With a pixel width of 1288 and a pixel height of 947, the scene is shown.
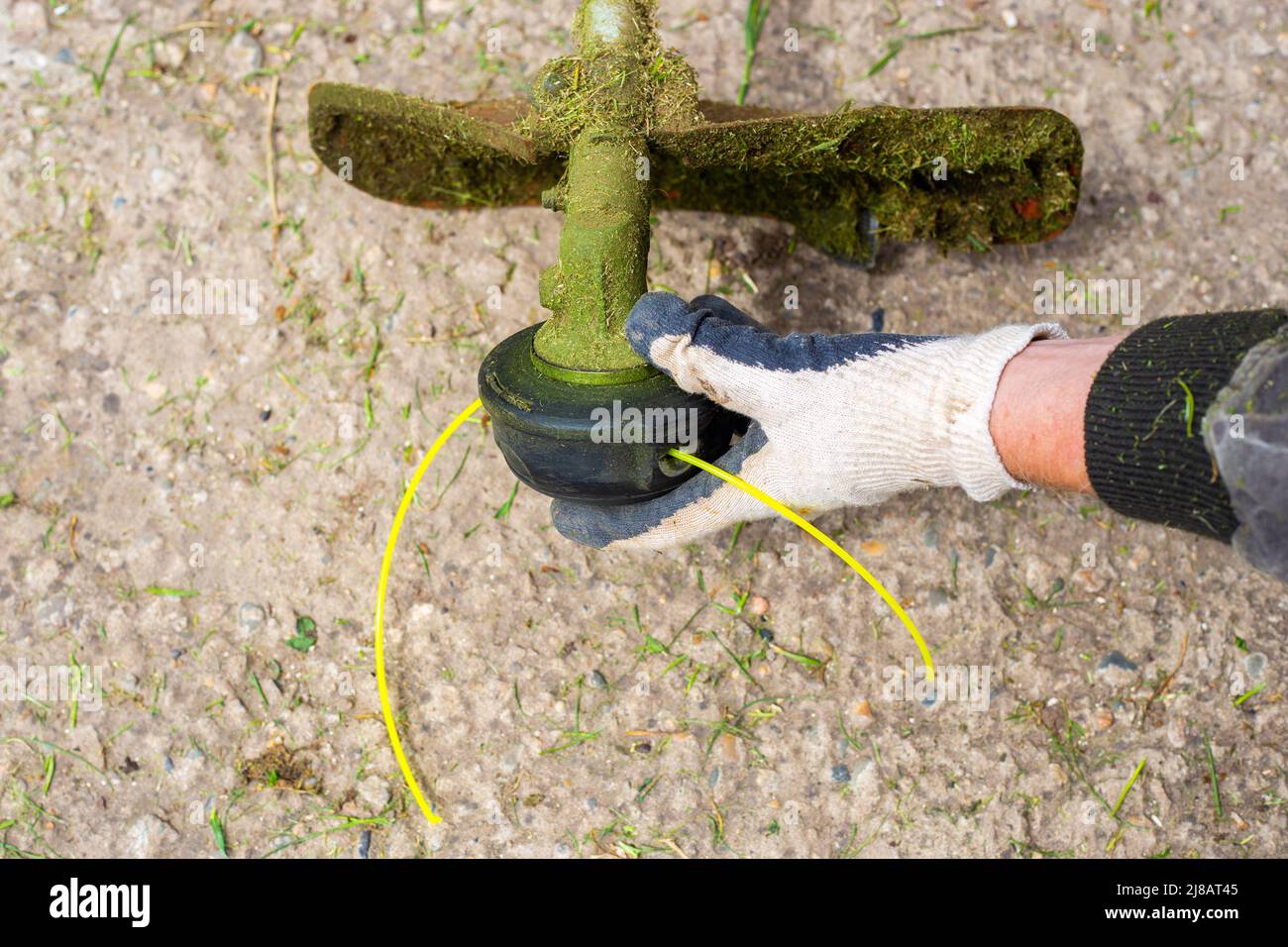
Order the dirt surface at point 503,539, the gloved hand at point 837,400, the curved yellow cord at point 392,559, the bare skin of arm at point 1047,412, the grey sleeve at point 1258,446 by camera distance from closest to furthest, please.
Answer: the grey sleeve at point 1258,446 < the bare skin of arm at point 1047,412 < the gloved hand at point 837,400 < the curved yellow cord at point 392,559 < the dirt surface at point 503,539

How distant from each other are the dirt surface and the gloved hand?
48 cm

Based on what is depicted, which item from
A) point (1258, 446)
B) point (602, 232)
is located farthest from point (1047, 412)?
point (602, 232)

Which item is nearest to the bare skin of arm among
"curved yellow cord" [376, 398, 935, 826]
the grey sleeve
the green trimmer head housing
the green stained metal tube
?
the grey sleeve

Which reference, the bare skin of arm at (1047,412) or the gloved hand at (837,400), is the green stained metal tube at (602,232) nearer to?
the gloved hand at (837,400)

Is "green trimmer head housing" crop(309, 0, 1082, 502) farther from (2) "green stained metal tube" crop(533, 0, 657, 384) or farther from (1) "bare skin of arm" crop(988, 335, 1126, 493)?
(1) "bare skin of arm" crop(988, 335, 1126, 493)

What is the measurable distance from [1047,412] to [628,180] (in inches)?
35.3

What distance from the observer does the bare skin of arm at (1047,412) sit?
161 centimetres

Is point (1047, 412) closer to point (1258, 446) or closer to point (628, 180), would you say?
point (1258, 446)

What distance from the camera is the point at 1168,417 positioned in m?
1.50

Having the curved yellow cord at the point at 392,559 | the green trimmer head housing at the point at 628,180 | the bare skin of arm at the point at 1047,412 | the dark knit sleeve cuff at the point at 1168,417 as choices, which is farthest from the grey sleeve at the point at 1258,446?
the green trimmer head housing at the point at 628,180

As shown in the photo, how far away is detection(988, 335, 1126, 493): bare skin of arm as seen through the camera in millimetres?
1605

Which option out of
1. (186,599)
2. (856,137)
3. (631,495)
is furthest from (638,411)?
(186,599)

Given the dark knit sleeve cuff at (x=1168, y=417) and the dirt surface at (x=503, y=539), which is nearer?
the dark knit sleeve cuff at (x=1168, y=417)

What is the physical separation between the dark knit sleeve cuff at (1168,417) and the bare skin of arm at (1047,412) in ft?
0.10
